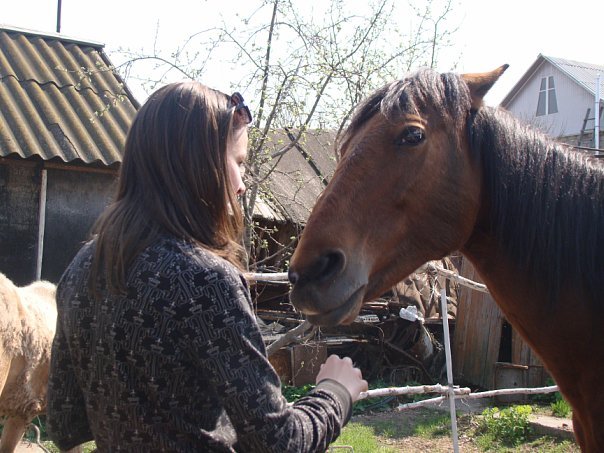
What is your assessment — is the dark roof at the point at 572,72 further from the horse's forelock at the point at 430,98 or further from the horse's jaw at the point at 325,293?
the horse's jaw at the point at 325,293

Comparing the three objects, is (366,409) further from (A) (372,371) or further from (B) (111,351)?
(B) (111,351)

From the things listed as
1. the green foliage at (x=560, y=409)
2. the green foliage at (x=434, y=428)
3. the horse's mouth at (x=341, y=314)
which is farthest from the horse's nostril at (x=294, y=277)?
the green foliage at (x=560, y=409)

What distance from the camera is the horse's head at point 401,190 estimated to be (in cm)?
196

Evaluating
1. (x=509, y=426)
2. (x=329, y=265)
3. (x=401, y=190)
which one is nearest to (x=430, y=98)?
(x=401, y=190)

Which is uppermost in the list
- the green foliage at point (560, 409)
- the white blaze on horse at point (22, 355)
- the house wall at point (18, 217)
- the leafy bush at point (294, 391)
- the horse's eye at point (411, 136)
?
the horse's eye at point (411, 136)

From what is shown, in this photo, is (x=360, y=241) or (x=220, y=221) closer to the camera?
(x=220, y=221)

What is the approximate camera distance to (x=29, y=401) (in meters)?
5.27

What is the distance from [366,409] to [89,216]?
473 centimetres

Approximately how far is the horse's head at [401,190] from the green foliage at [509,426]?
5.82 m

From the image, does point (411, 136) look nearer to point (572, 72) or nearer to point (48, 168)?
point (48, 168)

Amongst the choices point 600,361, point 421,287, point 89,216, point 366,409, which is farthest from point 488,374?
point 600,361

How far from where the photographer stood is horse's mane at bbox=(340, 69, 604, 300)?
6.58 feet

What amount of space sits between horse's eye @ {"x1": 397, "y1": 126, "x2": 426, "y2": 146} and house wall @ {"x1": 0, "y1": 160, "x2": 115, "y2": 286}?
509 cm

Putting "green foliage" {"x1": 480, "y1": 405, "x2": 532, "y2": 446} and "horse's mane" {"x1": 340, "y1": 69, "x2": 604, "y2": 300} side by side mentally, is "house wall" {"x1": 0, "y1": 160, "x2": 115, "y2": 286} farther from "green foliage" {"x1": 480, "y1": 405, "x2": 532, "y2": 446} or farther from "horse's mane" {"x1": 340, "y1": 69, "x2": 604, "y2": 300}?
"green foliage" {"x1": 480, "y1": 405, "x2": 532, "y2": 446}
